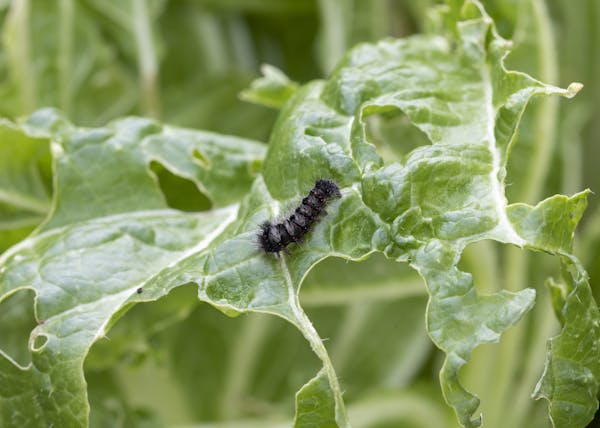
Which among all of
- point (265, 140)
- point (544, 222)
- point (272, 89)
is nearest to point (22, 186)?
point (272, 89)

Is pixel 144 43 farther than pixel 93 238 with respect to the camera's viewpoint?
Yes

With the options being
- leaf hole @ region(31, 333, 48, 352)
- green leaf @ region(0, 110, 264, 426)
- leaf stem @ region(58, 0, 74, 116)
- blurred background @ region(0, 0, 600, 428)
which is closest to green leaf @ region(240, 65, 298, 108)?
green leaf @ region(0, 110, 264, 426)

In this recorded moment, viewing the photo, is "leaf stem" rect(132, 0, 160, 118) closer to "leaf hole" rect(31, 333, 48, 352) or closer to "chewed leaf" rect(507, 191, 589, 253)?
"leaf hole" rect(31, 333, 48, 352)

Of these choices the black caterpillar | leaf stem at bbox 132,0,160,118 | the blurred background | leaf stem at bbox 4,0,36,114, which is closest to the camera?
the black caterpillar

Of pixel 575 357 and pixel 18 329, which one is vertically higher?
pixel 575 357

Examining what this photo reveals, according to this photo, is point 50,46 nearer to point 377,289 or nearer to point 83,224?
point 83,224

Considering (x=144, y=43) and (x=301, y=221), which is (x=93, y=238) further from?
(x=144, y=43)

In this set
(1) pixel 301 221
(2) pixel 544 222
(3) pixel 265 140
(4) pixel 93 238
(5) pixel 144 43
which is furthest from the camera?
(3) pixel 265 140
